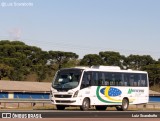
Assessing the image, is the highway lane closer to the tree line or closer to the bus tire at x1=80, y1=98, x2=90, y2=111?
the bus tire at x1=80, y1=98, x2=90, y2=111

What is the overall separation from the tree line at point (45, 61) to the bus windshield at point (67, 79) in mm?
51735

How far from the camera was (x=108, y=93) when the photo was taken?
112ft

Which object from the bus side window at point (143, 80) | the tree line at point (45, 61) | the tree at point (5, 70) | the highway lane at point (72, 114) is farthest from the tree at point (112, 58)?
the highway lane at point (72, 114)

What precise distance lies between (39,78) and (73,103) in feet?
201

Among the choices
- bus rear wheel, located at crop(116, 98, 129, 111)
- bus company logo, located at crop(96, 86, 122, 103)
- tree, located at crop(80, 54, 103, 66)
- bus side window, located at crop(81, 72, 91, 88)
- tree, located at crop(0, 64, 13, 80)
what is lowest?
bus rear wheel, located at crop(116, 98, 129, 111)

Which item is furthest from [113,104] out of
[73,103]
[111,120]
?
[111,120]

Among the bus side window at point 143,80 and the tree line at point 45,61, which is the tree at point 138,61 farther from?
the bus side window at point 143,80

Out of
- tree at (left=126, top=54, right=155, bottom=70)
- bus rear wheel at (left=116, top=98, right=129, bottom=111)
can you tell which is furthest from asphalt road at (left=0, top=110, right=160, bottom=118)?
tree at (left=126, top=54, right=155, bottom=70)

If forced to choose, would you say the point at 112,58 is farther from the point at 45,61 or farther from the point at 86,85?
the point at 86,85

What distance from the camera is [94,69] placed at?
110 ft

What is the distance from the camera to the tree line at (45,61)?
88500 millimetres

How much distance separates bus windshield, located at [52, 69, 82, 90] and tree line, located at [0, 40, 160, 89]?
170ft

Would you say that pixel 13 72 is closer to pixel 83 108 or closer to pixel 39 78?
pixel 39 78

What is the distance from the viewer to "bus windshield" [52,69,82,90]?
3109cm
